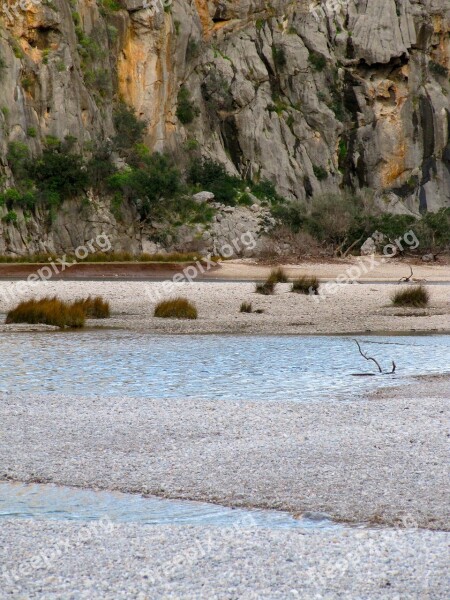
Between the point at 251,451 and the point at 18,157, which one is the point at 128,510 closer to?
the point at 251,451

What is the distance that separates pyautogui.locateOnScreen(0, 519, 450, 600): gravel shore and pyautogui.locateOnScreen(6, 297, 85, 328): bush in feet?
44.3

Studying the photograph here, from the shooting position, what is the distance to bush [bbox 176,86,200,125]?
201ft

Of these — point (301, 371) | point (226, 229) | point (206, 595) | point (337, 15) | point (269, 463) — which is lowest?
point (226, 229)

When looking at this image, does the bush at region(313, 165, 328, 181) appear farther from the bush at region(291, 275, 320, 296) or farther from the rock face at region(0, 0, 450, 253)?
the bush at region(291, 275, 320, 296)

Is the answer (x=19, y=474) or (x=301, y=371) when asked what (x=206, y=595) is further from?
(x=301, y=371)

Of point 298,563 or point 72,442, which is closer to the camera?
point 298,563

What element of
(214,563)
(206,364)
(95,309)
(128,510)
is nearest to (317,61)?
(95,309)

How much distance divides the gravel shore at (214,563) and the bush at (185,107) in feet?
191

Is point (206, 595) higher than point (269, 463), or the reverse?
point (206, 595)

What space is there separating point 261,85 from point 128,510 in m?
62.7

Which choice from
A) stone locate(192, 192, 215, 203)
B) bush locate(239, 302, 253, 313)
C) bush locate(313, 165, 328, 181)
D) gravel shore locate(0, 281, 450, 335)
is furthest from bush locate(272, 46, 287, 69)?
bush locate(239, 302, 253, 313)

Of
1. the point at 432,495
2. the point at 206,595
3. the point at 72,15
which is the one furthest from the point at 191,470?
the point at 72,15

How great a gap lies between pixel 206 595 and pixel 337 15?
71.4 metres

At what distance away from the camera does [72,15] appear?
52938mm
